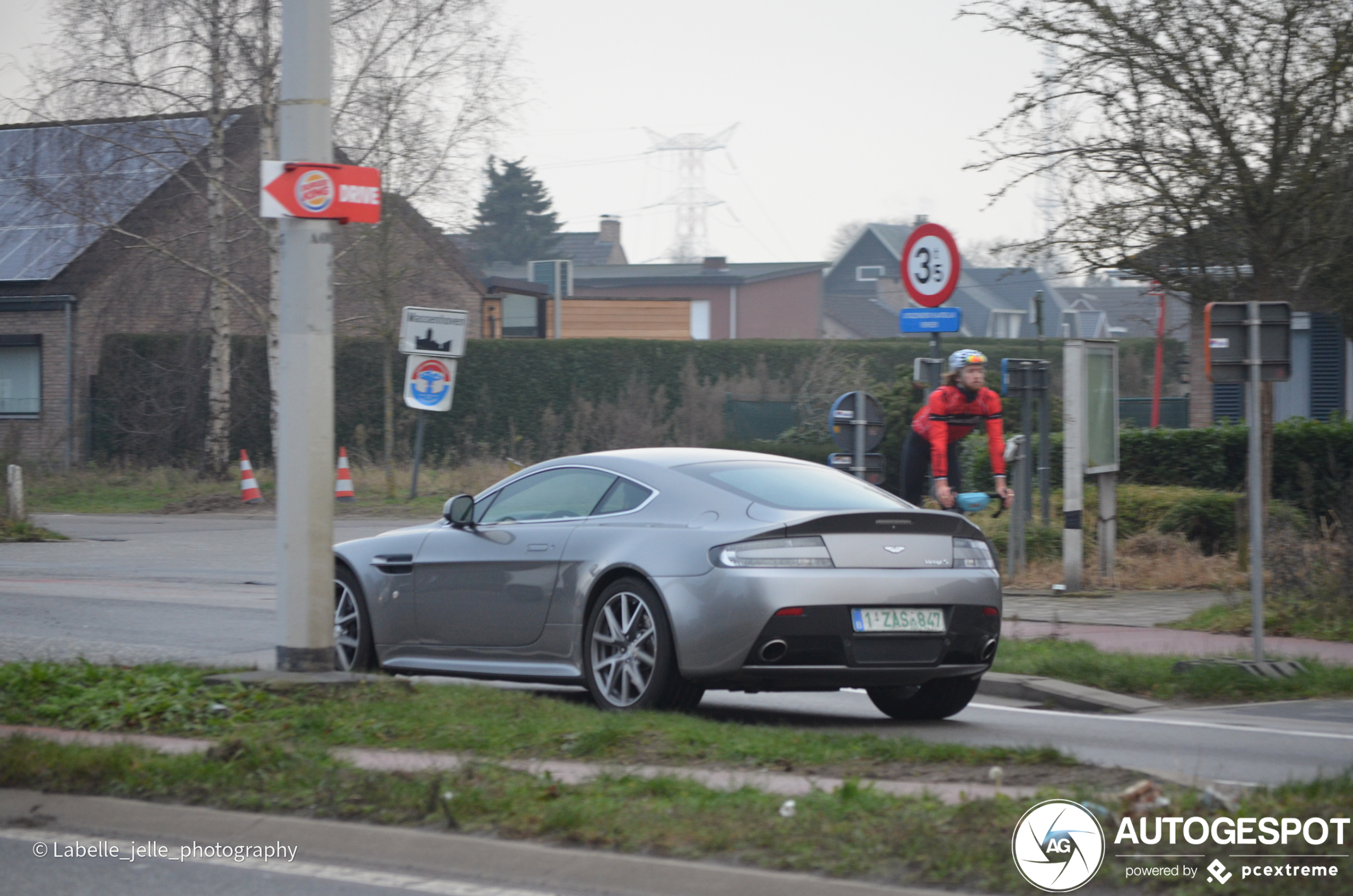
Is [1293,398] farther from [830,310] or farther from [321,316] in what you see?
[830,310]

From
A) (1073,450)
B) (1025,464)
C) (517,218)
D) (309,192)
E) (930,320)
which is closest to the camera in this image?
(309,192)

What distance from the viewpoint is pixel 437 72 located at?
2972cm

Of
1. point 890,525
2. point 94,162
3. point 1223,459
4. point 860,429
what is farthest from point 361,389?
point 890,525

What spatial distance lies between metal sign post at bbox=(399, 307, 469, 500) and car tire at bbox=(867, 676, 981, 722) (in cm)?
1634

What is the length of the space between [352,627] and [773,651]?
3.22 metres

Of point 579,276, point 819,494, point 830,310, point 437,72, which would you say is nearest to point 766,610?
point 819,494

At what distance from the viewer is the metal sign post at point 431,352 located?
958 inches

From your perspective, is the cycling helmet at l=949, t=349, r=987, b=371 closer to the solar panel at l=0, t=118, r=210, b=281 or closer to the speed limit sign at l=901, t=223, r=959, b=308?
the speed limit sign at l=901, t=223, r=959, b=308

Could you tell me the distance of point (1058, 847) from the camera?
15.1 ft

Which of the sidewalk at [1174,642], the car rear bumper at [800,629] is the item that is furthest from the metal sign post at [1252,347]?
the car rear bumper at [800,629]

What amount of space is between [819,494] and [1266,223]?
728 centimetres

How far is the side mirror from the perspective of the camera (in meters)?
9.05

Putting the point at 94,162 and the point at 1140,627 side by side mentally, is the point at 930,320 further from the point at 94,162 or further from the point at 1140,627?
the point at 94,162

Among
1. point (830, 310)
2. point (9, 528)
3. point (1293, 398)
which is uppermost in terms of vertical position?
point (830, 310)
